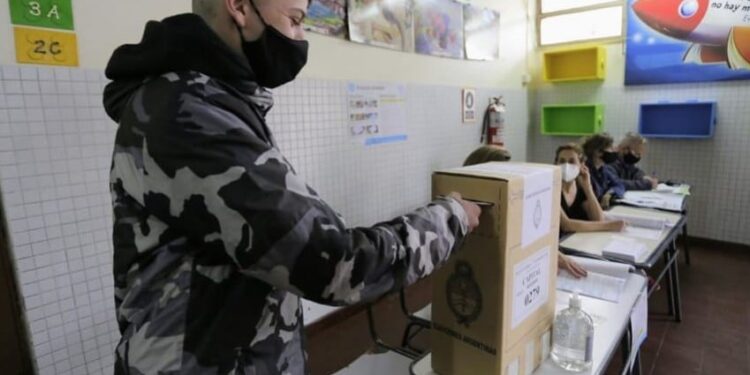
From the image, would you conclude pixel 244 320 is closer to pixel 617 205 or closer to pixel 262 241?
pixel 262 241

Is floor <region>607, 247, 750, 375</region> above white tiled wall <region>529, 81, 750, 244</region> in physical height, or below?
below

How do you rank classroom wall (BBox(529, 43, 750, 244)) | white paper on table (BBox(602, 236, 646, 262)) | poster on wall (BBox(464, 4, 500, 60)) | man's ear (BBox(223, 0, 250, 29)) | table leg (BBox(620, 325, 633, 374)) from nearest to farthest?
man's ear (BBox(223, 0, 250, 29))
table leg (BBox(620, 325, 633, 374))
white paper on table (BBox(602, 236, 646, 262))
poster on wall (BBox(464, 4, 500, 60))
classroom wall (BBox(529, 43, 750, 244))

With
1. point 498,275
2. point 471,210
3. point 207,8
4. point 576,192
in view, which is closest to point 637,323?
point 498,275

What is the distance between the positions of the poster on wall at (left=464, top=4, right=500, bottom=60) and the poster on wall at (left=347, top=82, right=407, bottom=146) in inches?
40.2

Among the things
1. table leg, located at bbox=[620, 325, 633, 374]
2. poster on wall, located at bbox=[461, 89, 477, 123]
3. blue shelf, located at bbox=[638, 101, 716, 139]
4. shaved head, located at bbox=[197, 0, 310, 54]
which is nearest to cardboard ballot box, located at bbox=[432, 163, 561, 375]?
shaved head, located at bbox=[197, 0, 310, 54]

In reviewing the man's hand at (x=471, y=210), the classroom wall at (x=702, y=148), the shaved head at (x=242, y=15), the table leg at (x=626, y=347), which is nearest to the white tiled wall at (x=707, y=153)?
the classroom wall at (x=702, y=148)

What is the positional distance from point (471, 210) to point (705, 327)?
2.78m

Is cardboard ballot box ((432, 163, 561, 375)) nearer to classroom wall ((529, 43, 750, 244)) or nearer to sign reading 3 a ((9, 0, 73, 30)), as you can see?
sign reading 3 a ((9, 0, 73, 30))

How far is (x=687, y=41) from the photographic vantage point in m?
4.02

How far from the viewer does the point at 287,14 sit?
77 centimetres

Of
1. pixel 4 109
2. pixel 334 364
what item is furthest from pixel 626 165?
pixel 4 109

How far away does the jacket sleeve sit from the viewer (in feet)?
1.95

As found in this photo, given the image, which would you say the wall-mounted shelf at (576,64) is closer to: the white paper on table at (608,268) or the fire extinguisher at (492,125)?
the fire extinguisher at (492,125)

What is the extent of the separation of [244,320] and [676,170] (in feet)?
15.5
